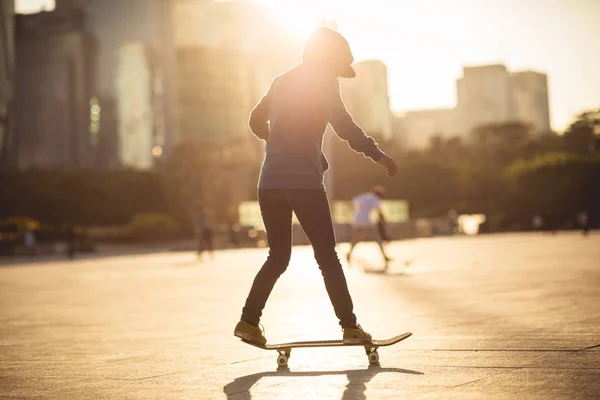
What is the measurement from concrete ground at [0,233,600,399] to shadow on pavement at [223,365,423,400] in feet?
0.04

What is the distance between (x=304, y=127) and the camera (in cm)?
624

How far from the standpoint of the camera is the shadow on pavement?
4988mm

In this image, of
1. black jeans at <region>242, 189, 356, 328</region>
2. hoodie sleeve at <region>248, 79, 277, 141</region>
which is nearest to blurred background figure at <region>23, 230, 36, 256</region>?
hoodie sleeve at <region>248, 79, 277, 141</region>

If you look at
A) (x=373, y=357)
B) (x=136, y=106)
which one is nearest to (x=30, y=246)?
(x=373, y=357)

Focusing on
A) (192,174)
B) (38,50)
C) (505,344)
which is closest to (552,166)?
(192,174)

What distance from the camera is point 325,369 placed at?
19.4ft

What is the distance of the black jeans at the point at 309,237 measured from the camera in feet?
20.1

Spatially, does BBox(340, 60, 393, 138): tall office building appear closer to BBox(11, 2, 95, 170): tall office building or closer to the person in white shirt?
the person in white shirt

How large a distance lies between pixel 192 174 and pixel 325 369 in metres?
103

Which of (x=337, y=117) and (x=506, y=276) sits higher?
(x=337, y=117)

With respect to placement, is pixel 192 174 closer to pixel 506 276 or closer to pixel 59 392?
pixel 506 276

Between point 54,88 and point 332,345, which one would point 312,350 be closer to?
point 332,345

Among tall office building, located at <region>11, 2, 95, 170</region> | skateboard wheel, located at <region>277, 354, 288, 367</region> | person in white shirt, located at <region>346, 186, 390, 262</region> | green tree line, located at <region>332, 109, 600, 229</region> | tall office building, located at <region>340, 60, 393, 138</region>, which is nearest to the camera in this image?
skateboard wheel, located at <region>277, 354, 288, 367</region>

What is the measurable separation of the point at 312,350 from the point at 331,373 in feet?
4.17
